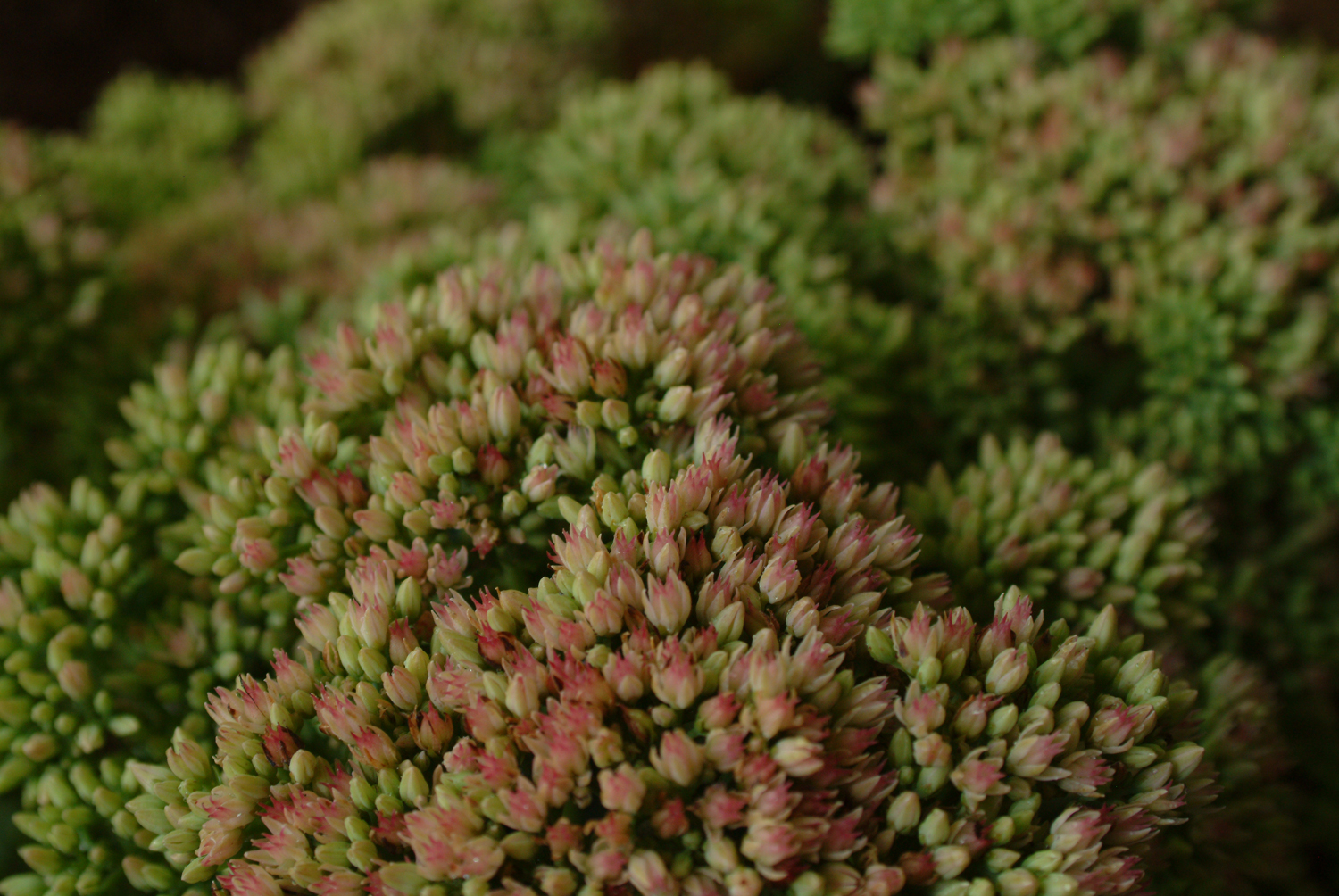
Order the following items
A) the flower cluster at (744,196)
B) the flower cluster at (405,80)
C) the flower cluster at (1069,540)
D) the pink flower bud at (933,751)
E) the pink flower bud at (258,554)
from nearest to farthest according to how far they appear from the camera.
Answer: the pink flower bud at (933,751) → the pink flower bud at (258,554) → the flower cluster at (1069,540) → the flower cluster at (744,196) → the flower cluster at (405,80)

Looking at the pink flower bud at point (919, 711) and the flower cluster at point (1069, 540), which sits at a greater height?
the flower cluster at point (1069, 540)

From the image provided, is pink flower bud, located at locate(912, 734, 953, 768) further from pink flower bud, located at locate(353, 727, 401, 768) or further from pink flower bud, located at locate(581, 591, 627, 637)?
pink flower bud, located at locate(353, 727, 401, 768)

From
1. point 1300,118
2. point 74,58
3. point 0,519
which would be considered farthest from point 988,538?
point 74,58

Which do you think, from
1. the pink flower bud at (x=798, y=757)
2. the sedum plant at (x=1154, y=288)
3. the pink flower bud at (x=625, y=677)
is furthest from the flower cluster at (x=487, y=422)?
the sedum plant at (x=1154, y=288)

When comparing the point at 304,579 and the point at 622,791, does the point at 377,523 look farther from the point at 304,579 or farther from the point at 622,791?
the point at 622,791

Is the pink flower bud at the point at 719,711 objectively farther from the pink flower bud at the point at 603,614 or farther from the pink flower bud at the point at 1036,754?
the pink flower bud at the point at 1036,754
